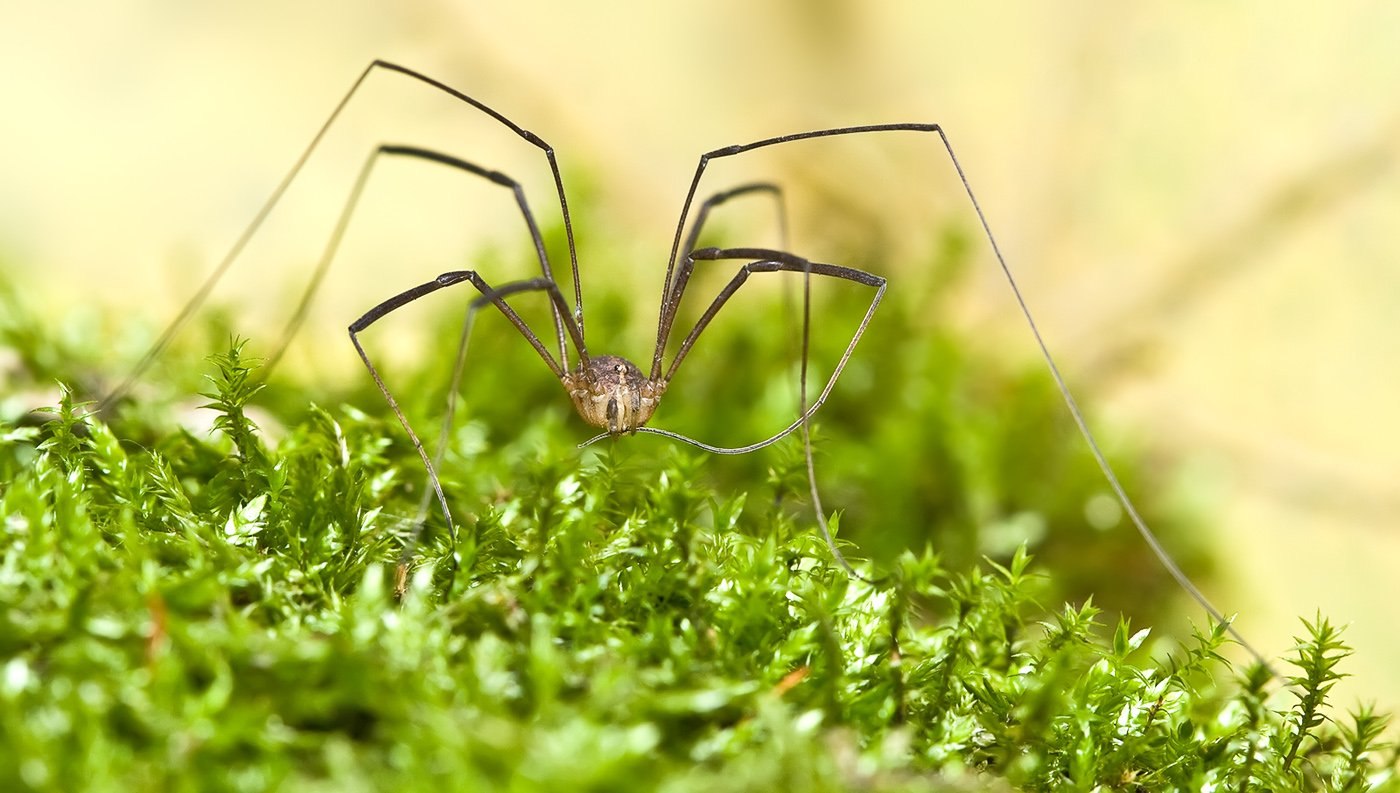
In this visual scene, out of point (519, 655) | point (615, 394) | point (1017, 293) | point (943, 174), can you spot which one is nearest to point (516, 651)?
point (519, 655)

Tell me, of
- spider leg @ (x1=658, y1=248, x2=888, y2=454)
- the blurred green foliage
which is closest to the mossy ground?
the blurred green foliage

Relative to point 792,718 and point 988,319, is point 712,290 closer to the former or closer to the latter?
point 988,319

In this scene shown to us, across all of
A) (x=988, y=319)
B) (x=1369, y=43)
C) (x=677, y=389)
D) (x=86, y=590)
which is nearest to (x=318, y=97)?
(x=677, y=389)

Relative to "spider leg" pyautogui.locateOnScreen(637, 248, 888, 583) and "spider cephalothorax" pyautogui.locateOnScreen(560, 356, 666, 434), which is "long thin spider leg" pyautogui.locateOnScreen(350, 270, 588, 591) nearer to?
"spider cephalothorax" pyautogui.locateOnScreen(560, 356, 666, 434)

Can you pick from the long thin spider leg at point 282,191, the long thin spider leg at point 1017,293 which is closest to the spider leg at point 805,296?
the long thin spider leg at point 1017,293

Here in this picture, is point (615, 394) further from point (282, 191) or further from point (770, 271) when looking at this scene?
point (282, 191)
